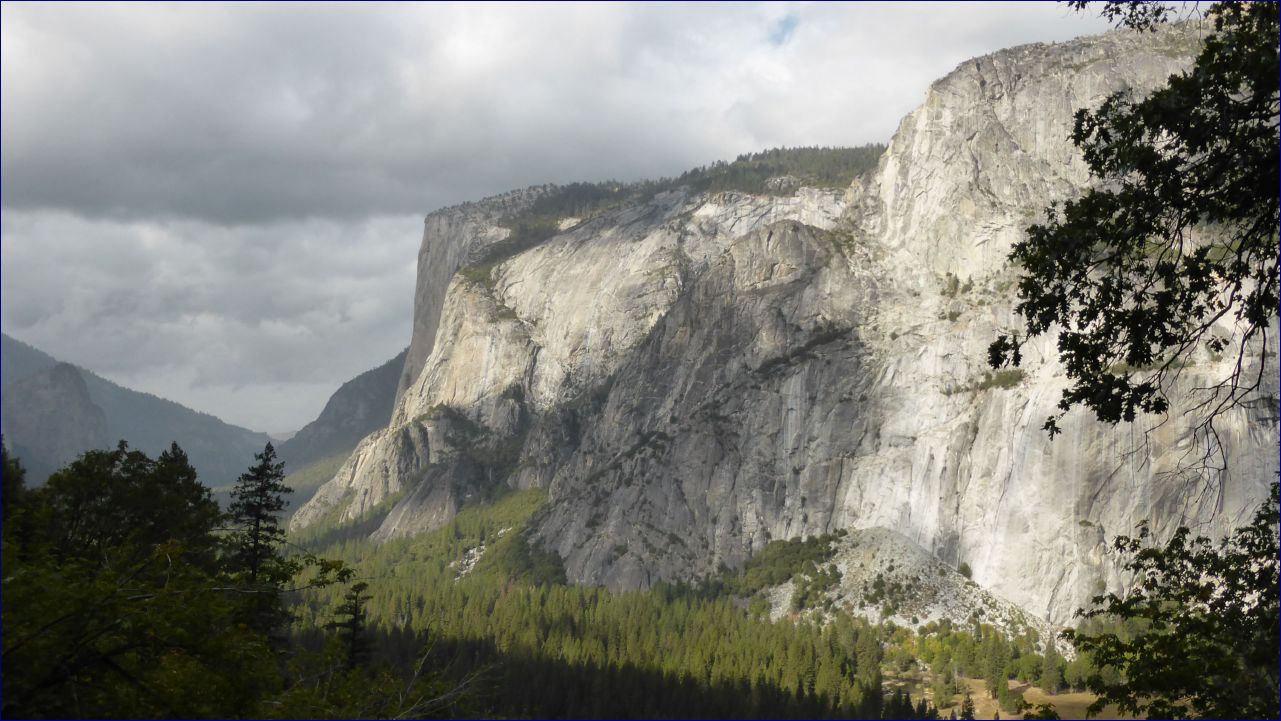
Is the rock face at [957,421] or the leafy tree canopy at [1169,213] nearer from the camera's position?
the leafy tree canopy at [1169,213]

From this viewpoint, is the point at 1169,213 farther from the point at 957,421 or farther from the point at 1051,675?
the point at 957,421

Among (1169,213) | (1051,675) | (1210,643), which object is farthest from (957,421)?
(1169,213)

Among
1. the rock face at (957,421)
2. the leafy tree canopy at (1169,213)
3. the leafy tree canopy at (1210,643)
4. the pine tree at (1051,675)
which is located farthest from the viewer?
the rock face at (957,421)

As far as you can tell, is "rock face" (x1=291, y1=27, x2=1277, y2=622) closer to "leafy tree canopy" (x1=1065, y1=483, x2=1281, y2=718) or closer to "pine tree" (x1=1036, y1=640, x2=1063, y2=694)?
"pine tree" (x1=1036, y1=640, x2=1063, y2=694)

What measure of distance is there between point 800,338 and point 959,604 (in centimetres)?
6902

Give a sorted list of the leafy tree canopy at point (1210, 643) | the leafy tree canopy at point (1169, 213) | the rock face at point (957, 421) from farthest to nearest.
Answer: the rock face at point (957, 421) < the leafy tree canopy at point (1210, 643) < the leafy tree canopy at point (1169, 213)

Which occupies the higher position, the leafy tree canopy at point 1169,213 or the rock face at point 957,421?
the rock face at point 957,421

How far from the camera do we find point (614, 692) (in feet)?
334

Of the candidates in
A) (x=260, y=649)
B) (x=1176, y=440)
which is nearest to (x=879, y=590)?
(x=1176, y=440)

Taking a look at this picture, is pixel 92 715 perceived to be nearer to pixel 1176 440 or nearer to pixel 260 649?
pixel 260 649

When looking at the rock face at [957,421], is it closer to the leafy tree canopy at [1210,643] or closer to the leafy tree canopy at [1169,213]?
the leafy tree canopy at [1210,643]

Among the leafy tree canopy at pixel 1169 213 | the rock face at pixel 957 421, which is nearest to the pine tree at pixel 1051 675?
the rock face at pixel 957 421

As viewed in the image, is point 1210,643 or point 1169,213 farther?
point 1210,643

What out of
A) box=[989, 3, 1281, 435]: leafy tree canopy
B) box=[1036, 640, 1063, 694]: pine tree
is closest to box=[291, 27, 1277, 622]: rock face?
box=[1036, 640, 1063, 694]: pine tree
